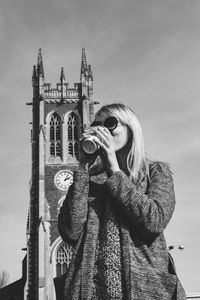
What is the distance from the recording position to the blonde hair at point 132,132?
2961 mm

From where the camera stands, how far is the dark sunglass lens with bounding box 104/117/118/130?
9.82 ft

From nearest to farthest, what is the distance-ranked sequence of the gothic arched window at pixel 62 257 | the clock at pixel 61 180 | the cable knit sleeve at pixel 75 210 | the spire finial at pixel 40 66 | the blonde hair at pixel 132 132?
the cable knit sleeve at pixel 75 210, the blonde hair at pixel 132 132, the gothic arched window at pixel 62 257, the clock at pixel 61 180, the spire finial at pixel 40 66

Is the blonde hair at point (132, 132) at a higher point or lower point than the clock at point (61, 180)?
lower

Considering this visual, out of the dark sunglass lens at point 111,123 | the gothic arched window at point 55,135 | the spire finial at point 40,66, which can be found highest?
the spire finial at point 40,66

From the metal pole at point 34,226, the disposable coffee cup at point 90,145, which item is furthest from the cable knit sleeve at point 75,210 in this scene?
the metal pole at point 34,226

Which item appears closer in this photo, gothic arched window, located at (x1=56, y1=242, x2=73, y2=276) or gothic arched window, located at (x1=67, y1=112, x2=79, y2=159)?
gothic arched window, located at (x1=56, y1=242, x2=73, y2=276)

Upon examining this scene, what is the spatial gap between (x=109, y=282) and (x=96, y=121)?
3.17ft

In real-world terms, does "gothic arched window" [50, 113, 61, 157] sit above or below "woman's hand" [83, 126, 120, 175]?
above

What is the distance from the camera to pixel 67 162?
3938cm

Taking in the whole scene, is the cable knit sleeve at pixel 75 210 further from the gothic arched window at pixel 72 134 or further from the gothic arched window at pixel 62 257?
the gothic arched window at pixel 72 134

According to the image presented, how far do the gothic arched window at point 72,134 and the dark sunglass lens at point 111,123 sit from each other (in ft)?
120

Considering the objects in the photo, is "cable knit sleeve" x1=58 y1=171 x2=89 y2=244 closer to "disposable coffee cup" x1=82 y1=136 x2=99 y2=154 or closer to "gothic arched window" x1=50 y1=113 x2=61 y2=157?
"disposable coffee cup" x1=82 y1=136 x2=99 y2=154

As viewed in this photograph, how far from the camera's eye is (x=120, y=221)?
2.74 meters

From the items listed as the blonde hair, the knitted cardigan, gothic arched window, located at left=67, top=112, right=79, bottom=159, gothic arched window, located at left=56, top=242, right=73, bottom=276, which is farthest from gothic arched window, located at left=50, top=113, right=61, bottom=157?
the knitted cardigan
